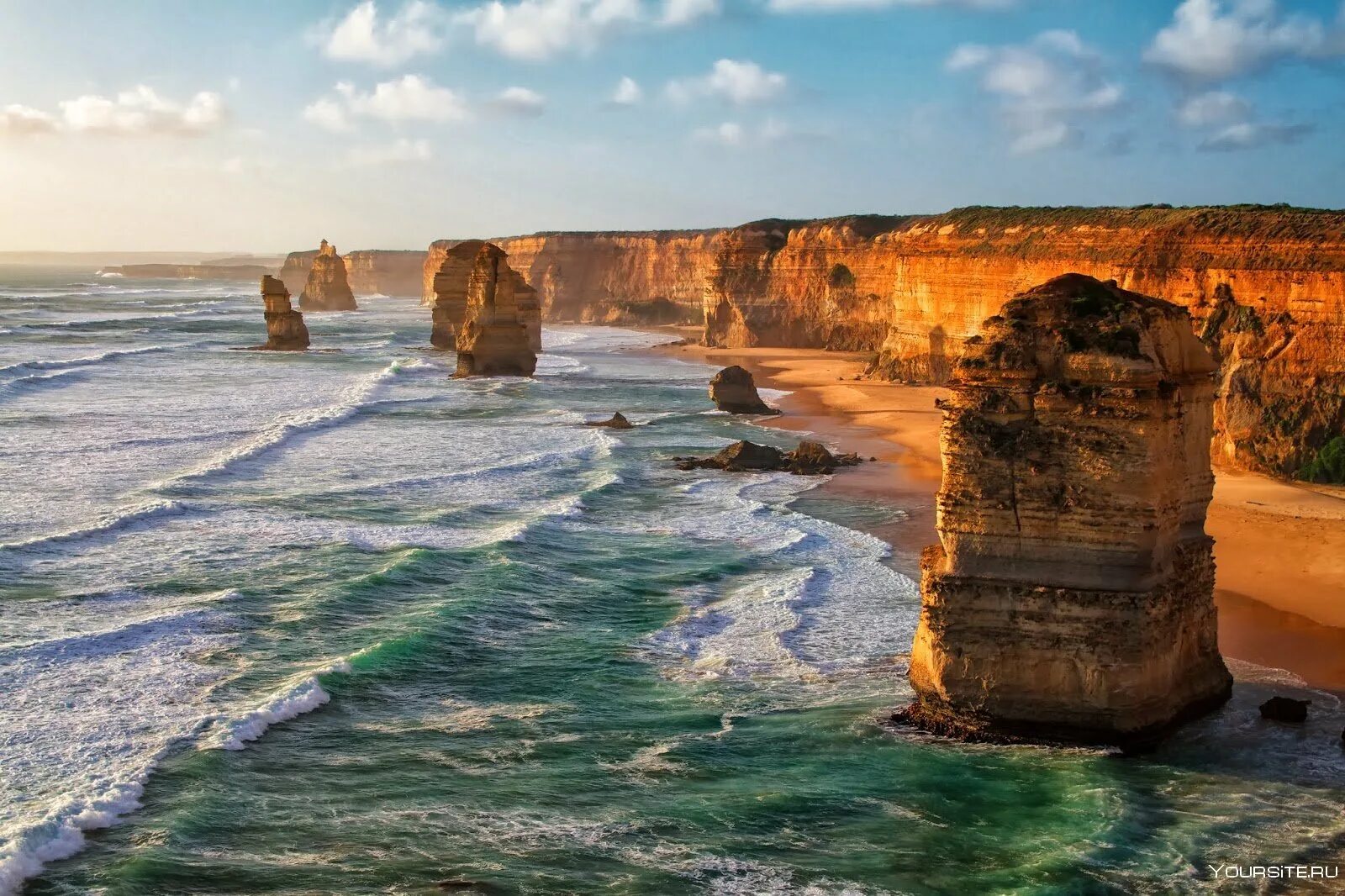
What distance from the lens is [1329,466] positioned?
2931 cm

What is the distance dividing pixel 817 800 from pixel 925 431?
97.8ft

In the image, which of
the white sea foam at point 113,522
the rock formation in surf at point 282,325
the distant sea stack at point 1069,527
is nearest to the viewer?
the distant sea stack at point 1069,527

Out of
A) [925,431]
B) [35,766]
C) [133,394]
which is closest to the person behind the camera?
[35,766]

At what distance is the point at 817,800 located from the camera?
13508 mm

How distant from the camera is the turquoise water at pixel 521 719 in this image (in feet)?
39.8

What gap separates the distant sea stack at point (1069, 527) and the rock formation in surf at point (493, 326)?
45.0 meters

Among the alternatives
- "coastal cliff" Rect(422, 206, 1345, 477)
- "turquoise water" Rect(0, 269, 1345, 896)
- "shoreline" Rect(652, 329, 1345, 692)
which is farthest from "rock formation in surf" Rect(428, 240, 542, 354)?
"turquoise water" Rect(0, 269, 1345, 896)

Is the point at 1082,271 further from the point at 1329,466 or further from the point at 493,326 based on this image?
the point at 493,326

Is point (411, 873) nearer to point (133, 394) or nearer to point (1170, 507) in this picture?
point (1170, 507)

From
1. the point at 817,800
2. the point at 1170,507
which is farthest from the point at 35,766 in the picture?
the point at 1170,507

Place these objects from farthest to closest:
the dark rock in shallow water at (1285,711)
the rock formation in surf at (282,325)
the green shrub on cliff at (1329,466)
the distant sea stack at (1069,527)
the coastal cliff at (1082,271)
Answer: the rock formation in surf at (282,325), the coastal cliff at (1082,271), the green shrub on cliff at (1329,466), the dark rock in shallow water at (1285,711), the distant sea stack at (1069,527)

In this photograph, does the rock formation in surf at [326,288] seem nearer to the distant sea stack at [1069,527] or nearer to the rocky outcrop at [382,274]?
the rocky outcrop at [382,274]

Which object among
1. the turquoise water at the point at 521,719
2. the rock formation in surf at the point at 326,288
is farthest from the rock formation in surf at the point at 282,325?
the rock formation in surf at the point at 326,288

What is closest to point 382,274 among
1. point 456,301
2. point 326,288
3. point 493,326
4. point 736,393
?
point 326,288
